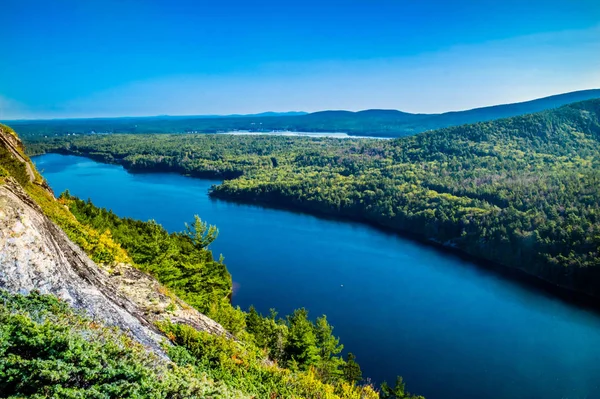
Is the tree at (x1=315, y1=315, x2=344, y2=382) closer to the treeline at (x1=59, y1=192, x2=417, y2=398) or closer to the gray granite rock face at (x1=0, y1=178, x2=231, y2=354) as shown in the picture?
the treeline at (x1=59, y1=192, x2=417, y2=398)

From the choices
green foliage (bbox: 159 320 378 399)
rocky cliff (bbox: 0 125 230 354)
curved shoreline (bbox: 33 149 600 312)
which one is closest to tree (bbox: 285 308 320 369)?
green foliage (bbox: 159 320 378 399)

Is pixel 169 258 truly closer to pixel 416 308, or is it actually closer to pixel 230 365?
pixel 230 365

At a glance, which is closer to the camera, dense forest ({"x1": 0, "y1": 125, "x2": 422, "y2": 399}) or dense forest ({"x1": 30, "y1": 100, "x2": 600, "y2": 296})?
dense forest ({"x1": 0, "y1": 125, "x2": 422, "y2": 399})

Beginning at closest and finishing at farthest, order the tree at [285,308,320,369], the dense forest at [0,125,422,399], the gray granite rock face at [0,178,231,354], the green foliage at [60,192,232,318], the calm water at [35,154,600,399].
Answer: the dense forest at [0,125,422,399], the gray granite rock face at [0,178,231,354], the tree at [285,308,320,369], the green foliage at [60,192,232,318], the calm water at [35,154,600,399]

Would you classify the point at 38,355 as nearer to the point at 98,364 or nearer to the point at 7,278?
the point at 98,364

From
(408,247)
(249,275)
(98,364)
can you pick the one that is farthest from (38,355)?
(408,247)
